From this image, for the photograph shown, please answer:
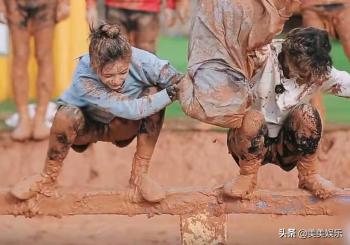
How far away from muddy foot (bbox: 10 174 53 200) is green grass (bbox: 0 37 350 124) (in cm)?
278

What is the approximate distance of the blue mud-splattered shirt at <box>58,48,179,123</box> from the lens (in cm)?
397

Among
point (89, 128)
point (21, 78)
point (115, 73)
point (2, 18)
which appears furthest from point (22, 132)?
point (115, 73)

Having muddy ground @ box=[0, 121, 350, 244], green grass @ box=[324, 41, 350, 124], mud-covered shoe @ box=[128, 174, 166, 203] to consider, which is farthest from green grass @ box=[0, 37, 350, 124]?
mud-covered shoe @ box=[128, 174, 166, 203]

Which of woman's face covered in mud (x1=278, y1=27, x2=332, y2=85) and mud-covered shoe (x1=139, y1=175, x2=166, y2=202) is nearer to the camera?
woman's face covered in mud (x1=278, y1=27, x2=332, y2=85)

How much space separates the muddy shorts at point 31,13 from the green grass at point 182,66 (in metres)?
0.95

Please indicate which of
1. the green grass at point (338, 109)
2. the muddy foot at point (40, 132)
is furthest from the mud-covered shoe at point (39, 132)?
the green grass at point (338, 109)

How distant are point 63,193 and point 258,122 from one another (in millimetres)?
911

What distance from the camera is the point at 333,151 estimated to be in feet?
21.4

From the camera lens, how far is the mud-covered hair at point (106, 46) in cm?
391

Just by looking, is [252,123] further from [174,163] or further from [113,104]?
[174,163]

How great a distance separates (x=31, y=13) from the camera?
640 cm

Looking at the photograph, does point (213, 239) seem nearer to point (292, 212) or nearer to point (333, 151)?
point (292, 212)

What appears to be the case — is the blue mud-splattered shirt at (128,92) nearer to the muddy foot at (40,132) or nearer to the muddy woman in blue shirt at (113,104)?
the muddy woman in blue shirt at (113,104)

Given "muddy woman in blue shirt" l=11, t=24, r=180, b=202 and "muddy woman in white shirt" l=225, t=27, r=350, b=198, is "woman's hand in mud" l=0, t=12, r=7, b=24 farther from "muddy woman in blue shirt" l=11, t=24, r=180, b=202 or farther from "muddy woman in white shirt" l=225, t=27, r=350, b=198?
"muddy woman in white shirt" l=225, t=27, r=350, b=198
